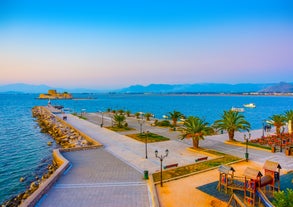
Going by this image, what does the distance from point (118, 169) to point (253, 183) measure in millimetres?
10184

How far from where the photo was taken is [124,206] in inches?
501

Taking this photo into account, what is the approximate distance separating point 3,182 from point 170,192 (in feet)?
52.6

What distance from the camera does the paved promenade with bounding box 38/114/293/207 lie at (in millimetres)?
13680

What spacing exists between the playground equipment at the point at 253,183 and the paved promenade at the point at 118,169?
4.68 metres

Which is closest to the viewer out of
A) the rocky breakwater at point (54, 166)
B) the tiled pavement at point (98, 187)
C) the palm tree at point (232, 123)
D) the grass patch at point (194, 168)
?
the tiled pavement at point (98, 187)

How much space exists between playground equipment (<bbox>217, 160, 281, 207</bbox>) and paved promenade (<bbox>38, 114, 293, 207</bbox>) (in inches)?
184

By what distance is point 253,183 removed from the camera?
12.8m

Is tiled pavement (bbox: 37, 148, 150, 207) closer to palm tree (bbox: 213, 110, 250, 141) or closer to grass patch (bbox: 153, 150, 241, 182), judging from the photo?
grass patch (bbox: 153, 150, 241, 182)

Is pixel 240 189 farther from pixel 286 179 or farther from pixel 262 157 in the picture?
pixel 262 157

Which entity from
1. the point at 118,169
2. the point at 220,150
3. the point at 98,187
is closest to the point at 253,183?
the point at 98,187

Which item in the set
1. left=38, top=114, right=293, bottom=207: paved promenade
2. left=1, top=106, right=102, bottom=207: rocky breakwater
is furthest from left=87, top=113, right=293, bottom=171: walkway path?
left=1, top=106, right=102, bottom=207: rocky breakwater

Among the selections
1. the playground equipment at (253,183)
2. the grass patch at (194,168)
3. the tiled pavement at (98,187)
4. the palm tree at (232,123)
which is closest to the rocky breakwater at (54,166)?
the tiled pavement at (98,187)

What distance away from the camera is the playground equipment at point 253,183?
41.8 feet

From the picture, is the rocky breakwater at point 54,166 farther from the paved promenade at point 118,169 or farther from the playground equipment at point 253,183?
the playground equipment at point 253,183
